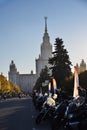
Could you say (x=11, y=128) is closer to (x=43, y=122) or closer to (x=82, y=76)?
(x=43, y=122)

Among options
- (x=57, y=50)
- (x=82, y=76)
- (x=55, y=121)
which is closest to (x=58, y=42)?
(x=57, y=50)

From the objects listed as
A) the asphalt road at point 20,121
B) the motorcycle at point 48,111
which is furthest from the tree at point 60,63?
the motorcycle at point 48,111

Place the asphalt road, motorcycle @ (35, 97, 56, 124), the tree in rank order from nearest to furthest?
the asphalt road, motorcycle @ (35, 97, 56, 124), the tree

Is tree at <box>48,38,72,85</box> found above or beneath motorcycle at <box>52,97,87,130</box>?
above

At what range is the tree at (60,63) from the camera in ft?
291

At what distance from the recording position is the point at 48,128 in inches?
809

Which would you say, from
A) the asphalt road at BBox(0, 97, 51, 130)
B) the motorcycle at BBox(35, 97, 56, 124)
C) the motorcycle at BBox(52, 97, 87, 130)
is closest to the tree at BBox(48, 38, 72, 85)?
the asphalt road at BBox(0, 97, 51, 130)

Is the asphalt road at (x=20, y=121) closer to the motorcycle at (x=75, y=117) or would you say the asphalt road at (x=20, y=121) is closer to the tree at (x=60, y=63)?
the motorcycle at (x=75, y=117)

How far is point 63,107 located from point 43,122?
5.30 meters

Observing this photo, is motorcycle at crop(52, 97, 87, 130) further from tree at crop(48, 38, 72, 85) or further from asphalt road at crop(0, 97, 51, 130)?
tree at crop(48, 38, 72, 85)

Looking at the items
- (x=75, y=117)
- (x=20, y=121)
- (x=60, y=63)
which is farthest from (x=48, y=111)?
(x=60, y=63)

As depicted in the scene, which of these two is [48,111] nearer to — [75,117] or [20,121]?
[20,121]

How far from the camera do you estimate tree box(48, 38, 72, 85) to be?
88562mm

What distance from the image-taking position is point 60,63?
90.3 m
